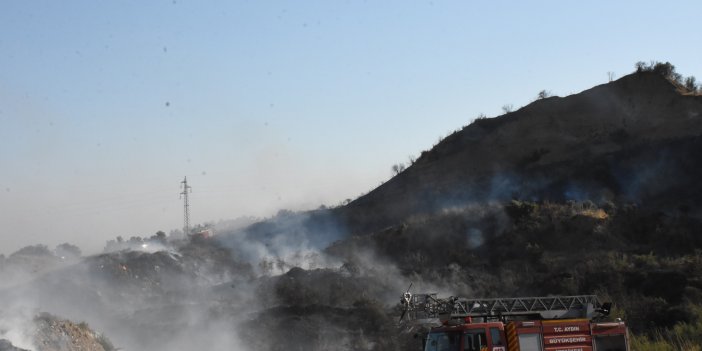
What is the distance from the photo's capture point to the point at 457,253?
4159cm

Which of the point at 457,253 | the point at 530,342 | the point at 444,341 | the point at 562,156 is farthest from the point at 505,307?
the point at 562,156

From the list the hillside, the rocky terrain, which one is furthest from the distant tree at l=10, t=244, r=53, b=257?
the hillside

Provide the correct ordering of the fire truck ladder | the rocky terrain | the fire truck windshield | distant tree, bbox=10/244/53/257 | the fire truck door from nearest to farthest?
the fire truck windshield
the fire truck door
the fire truck ladder
the rocky terrain
distant tree, bbox=10/244/53/257

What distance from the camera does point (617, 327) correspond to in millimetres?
16969

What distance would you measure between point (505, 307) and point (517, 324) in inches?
31.8

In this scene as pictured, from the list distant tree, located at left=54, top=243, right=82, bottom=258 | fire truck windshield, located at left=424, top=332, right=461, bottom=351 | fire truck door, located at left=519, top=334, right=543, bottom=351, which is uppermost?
distant tree, located at left=54, top=243, right=82, bottom=258

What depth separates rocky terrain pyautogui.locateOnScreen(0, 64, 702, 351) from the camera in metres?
31.4

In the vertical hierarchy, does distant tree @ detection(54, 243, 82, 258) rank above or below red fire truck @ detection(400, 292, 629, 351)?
above

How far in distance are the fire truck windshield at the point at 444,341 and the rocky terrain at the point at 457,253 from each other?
8413 mm

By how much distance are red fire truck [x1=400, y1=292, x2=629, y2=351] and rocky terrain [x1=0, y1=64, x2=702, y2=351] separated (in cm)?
516

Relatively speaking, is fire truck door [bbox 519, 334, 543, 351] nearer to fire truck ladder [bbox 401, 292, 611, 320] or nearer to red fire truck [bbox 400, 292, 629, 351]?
red fire truck [bbox 400, 292, 629, 351]

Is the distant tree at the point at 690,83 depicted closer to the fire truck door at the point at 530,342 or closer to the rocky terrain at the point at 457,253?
the rocky terrain at the point at 457,253

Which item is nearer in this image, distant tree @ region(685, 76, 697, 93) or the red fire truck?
the red fire truck

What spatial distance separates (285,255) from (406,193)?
37.1ft
